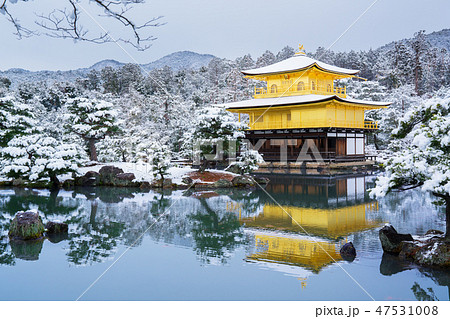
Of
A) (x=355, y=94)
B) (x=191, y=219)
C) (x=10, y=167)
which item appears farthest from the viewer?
(x=355, y=94)

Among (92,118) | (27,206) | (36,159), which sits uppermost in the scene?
(92,118)

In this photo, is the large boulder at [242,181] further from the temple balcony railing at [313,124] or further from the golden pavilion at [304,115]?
the temple balcony railing at [313,124]

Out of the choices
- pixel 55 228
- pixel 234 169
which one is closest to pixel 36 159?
pixel 234 169

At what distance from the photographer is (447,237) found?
6613 mm

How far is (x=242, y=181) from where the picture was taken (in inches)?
745

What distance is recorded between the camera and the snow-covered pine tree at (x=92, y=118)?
74.7 feet

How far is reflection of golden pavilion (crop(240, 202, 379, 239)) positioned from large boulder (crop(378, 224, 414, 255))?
55.8 inches

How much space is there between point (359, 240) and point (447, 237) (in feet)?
6.12

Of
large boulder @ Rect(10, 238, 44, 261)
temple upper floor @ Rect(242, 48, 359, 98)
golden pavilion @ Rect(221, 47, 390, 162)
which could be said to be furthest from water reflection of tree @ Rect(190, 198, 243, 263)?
temple upper floor @ Rect(242, 48, 359, 98)

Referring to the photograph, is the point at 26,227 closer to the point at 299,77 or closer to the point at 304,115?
the point at 304,115

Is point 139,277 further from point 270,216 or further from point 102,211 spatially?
point 102,211

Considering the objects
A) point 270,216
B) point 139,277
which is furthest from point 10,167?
point 139,277

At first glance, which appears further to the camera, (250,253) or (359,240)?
(359,240)

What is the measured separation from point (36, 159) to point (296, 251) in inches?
604
